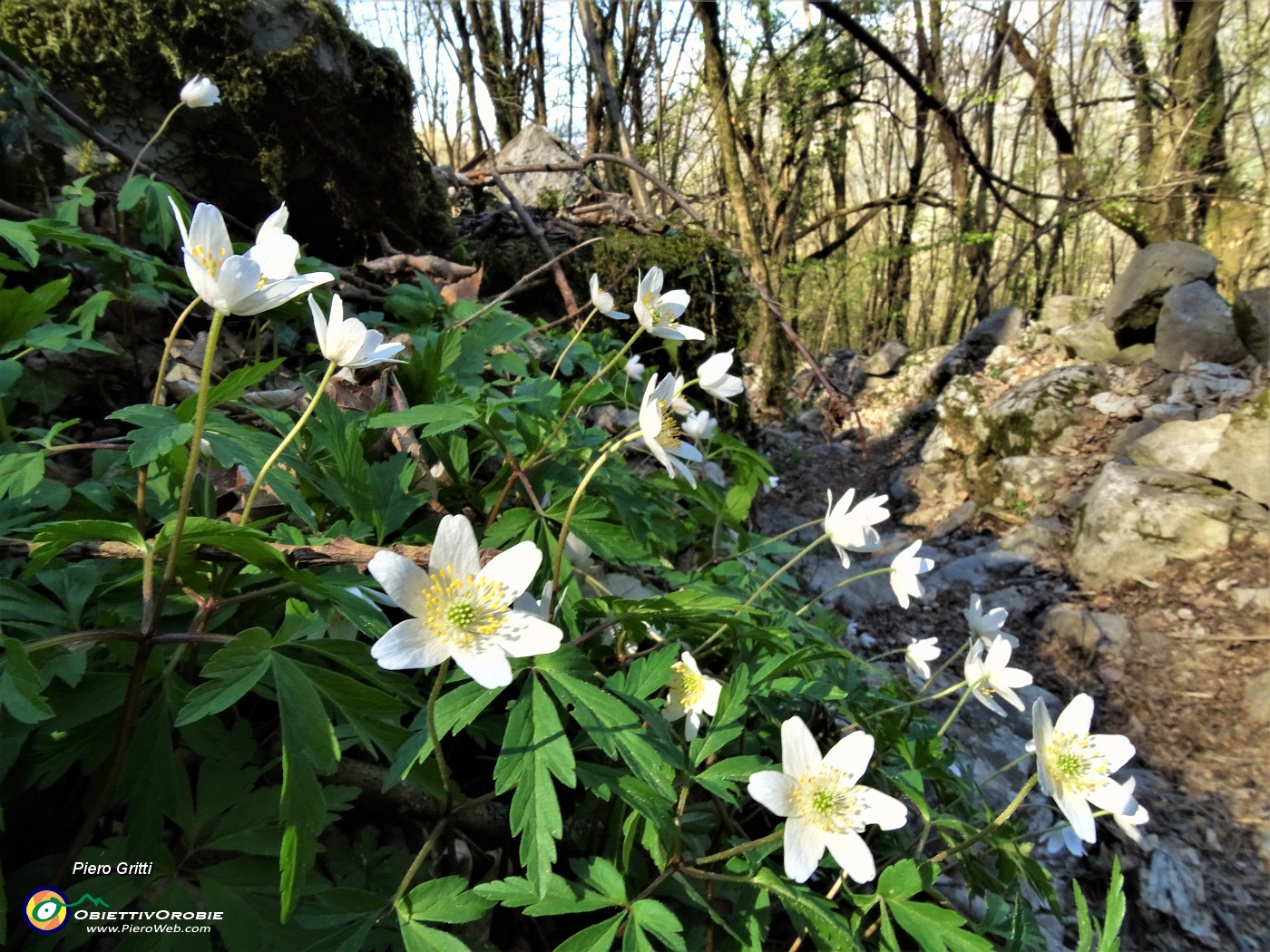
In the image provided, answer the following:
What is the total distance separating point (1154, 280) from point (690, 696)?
8151 mm

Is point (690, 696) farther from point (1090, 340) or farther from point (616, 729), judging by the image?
point (1090, 340)

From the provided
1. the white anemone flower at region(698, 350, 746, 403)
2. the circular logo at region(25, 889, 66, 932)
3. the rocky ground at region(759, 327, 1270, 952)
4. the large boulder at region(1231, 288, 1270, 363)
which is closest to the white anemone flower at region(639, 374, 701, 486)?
the white anemone flower at region(698, 350, 746, 403)

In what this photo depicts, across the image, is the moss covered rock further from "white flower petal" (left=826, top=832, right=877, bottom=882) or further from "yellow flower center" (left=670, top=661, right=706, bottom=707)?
"white flower petal" (left=826, top=832, right=877, bottom=882)

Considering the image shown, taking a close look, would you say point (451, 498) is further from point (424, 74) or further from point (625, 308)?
point (424, 74)

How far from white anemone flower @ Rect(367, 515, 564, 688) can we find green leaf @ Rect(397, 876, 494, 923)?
0.30m

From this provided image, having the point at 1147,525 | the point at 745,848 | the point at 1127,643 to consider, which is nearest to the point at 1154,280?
the point at 1147,525

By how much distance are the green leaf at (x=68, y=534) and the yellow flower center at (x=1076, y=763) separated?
5.04 ft

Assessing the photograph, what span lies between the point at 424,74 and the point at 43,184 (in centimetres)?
1120

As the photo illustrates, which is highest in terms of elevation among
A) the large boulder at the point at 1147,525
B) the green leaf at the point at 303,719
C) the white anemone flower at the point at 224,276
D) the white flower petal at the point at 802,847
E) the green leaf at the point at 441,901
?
the white anemone flower at the point at 224,276

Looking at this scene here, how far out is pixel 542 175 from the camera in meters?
5.06

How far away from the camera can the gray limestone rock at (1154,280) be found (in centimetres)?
684

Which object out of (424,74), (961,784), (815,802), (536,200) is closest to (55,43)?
(536,200)

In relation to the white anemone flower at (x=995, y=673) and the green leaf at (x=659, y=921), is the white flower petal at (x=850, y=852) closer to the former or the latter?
the green leaf at (x=659, y=921)

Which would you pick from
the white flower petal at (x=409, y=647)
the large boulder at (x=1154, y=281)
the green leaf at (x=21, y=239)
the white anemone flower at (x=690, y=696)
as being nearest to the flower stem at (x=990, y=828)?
the white anemone flower at (x=690, y=696)
